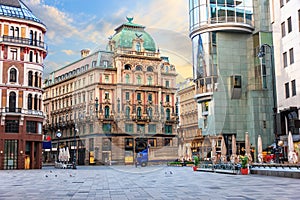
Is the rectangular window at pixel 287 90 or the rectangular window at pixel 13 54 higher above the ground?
the rectangular window at pixel 13 54

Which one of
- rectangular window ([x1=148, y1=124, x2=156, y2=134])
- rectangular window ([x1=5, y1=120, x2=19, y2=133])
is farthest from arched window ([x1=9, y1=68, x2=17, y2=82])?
rectangular window ([x1=148, y1=124, x2=156, y2=134])

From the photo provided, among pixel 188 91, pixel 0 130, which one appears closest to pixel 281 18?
pixel 188 91

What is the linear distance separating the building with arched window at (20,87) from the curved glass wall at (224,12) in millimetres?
29263

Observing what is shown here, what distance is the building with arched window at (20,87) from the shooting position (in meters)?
68.4

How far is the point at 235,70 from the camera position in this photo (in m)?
70.4

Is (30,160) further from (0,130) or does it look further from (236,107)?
(236,107)

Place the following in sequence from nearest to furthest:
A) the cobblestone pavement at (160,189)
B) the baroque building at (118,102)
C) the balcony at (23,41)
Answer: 1. the cobblestone pavement at (160,189)
2. the baroque building at (118,102)
3. the balcony at (23,41)

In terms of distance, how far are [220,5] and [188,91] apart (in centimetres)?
2734

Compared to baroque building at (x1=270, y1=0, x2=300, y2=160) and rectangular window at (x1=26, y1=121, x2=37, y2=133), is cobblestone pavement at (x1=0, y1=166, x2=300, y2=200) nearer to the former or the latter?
baroque building at (x1=270, y1=0, x2=300, y2=160)

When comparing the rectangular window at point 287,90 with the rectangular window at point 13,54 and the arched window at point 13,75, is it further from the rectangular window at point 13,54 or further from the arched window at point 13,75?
the rectangular window at point 13,54

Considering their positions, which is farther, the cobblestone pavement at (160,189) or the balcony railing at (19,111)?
the balcony railing at (19,111)

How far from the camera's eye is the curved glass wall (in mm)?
69875

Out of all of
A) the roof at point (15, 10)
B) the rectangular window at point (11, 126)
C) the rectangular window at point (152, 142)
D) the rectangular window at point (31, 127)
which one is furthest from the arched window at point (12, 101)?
the rectangular window at point (152, 142)

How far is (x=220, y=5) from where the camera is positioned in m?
70.2
